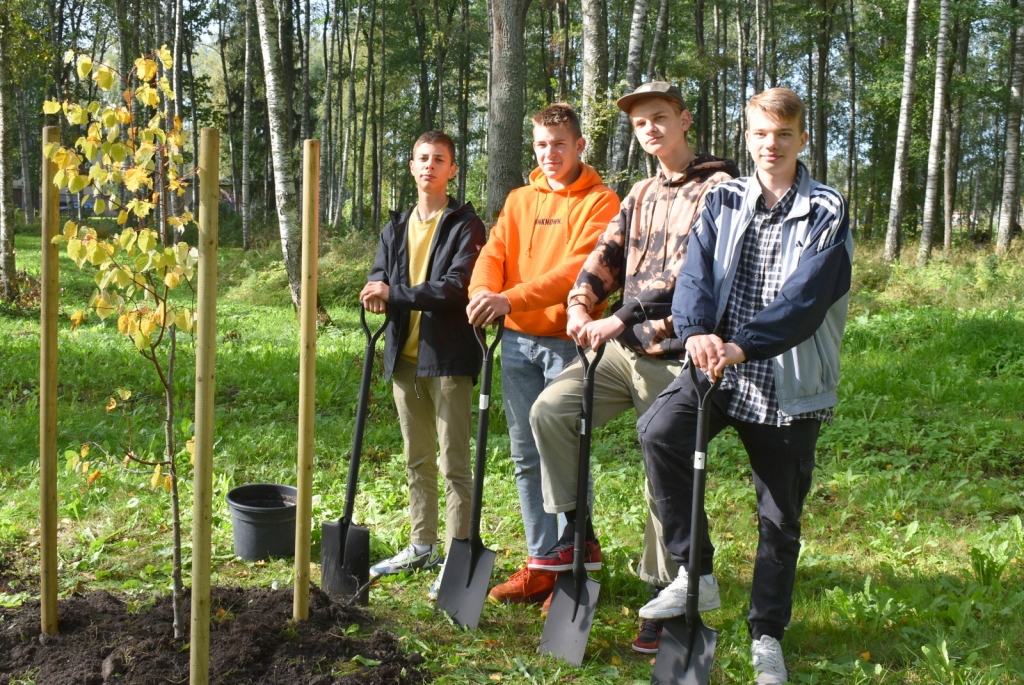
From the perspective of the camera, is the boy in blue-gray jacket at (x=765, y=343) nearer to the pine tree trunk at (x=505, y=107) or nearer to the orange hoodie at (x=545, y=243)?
the orange hoodie at (x=545, y=243)

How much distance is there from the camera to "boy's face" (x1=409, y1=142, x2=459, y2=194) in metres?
3.98

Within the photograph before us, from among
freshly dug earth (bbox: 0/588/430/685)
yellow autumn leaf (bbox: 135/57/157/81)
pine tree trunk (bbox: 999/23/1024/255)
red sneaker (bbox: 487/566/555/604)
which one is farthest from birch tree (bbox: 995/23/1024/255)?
yellow autumn leaf (bbox: 135/57/157/81)

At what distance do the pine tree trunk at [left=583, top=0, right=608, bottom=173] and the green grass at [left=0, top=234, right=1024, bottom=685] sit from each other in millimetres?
3426

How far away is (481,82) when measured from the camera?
3662 centimetres

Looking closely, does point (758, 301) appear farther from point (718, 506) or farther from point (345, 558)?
point (718, 506)

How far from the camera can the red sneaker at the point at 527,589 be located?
385 cm

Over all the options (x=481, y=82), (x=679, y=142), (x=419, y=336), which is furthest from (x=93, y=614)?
(x=481, y=82)

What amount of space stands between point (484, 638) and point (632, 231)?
5.96 ft

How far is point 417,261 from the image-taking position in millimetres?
4105

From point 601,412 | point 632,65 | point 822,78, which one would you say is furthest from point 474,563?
point 822,78

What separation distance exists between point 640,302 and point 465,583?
1.46 metres

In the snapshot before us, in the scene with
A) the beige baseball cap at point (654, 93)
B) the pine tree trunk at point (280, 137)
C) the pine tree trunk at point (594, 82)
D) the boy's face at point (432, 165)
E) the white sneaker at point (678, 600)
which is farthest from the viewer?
the pine tree trunk at point (280, 137)

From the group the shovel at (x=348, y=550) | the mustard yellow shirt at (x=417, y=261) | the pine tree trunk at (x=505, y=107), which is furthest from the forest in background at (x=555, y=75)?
the shovel at (x=348, y=550)

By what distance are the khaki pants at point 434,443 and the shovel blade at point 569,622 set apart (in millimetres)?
688
